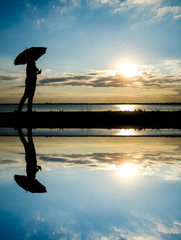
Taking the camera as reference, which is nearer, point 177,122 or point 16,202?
point 16,202

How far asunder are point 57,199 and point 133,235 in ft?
4.79

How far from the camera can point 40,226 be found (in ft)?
12.3

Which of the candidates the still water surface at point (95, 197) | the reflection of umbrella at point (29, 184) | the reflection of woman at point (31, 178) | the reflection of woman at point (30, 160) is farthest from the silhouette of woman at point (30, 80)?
the reflection of umbrella at point (29, 184)

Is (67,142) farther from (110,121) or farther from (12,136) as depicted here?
(110,121)

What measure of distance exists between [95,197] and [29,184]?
132cm

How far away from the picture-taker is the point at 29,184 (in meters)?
5.57

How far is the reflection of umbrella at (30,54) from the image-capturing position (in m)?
15.6

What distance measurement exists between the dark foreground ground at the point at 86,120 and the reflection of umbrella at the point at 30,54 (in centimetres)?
250

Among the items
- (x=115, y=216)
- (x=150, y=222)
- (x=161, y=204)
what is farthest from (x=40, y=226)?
(x=161, y=204)

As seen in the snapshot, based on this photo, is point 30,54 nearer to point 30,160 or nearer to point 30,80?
point 30,80

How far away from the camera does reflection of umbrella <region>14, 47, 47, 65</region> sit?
15.6m

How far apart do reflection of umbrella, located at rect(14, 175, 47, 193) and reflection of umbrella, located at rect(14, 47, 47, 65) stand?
34.1ft

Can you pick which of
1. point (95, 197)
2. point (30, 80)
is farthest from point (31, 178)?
point (30, 80)

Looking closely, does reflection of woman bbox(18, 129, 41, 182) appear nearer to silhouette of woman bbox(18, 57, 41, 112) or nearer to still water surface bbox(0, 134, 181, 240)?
still water surface bbox(0, 134, 181, 240)
